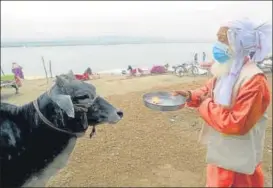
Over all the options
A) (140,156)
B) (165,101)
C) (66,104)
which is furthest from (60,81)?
(140,156)

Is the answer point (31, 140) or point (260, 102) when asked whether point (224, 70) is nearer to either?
point (260, 102)

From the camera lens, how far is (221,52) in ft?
5.55

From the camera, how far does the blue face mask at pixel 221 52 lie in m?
1.67

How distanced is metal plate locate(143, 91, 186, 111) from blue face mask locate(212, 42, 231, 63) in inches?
13.1

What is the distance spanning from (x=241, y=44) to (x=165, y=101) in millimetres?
619

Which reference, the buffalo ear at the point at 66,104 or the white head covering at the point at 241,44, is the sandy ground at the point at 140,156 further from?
the white head covering at the point at 241,44

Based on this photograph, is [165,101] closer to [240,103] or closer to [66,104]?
[240,103]

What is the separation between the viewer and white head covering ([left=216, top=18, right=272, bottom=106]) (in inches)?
63.7

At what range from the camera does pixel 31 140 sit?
1.57 metres

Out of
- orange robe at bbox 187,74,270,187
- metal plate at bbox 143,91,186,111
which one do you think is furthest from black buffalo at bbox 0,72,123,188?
orange robe at bbox 187,74,270,187

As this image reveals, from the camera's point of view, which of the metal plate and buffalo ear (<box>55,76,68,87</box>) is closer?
buffalo ear (<box>55,76,68,87</box>)

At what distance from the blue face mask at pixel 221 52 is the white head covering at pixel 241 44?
0.04 metres

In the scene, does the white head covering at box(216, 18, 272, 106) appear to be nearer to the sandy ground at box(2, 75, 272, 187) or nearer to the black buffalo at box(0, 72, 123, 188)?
the black buffalo at box(0, 72, 123, 188)

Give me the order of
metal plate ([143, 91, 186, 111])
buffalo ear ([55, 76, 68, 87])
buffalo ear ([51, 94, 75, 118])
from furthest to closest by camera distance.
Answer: metal plate ([143, 91, 186, 111]) → buffalo ear ([55, 76, 68, 87]) → buffalo ear ([51, 94, 75, 118])
